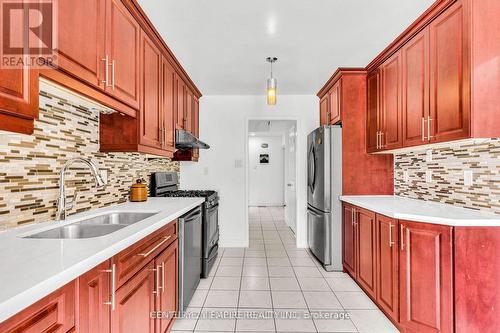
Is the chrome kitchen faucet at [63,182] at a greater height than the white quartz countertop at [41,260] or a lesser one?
greater

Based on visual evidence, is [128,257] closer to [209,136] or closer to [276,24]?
[276,24]

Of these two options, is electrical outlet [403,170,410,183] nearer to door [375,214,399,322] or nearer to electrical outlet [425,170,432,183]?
electrical outlet [425,170,432,183]

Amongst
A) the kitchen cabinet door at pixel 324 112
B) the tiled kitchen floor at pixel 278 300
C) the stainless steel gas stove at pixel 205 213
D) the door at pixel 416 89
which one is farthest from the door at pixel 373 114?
the stainless steel gas stove at pixel 205 213

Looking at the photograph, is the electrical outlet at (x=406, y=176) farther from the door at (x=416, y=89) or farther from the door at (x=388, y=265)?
the door at (x=388, y=265)

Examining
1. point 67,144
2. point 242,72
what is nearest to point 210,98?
point 242,72

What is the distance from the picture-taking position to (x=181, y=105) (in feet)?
10.3

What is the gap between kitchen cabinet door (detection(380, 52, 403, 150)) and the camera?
2.46 m

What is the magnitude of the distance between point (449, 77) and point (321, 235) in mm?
2085

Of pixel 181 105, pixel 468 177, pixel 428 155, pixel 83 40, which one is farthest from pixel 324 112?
pixel 83 40

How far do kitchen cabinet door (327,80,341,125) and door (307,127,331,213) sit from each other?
0.26m

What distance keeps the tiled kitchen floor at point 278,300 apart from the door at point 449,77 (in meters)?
1.52

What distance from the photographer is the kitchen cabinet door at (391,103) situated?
2.46m

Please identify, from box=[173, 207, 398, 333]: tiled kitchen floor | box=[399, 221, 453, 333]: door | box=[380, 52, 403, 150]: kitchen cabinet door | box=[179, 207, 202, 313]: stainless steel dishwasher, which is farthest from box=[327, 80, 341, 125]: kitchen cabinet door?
box=[179, 207, 202, 313]: stainless steel dishwasher

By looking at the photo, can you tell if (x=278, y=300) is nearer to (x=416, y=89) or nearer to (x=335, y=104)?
(x=416, y=89)
